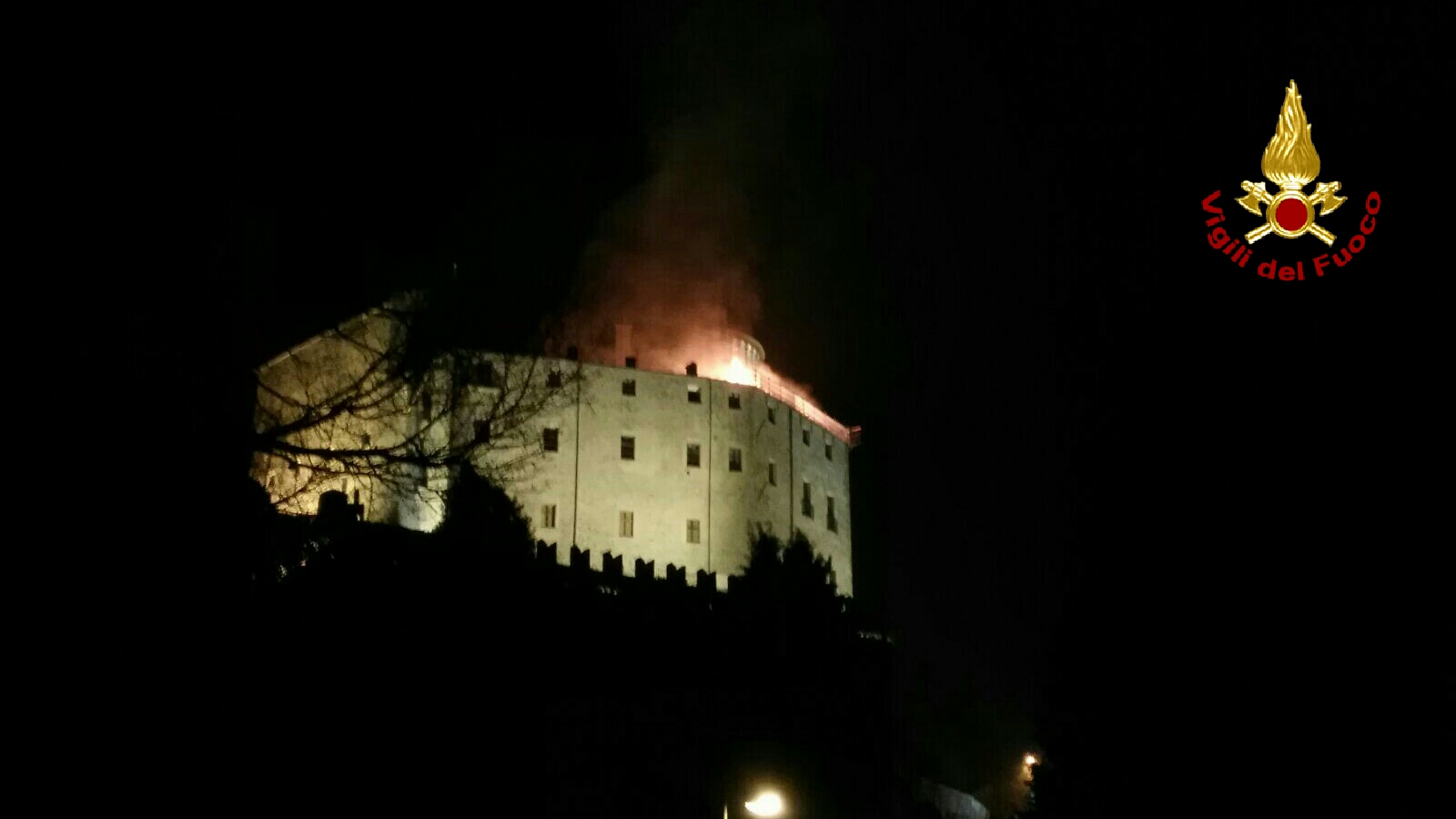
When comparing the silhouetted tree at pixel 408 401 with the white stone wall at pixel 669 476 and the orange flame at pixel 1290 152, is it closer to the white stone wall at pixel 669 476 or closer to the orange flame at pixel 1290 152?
the orange flame at pixel 1290 152

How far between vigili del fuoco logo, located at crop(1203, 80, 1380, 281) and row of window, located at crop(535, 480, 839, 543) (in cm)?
2503

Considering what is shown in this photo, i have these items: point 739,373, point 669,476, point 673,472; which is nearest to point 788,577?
point 669,476

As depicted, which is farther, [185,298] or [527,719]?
[527,719]

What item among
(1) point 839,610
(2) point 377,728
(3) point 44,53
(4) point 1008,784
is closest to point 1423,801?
(2) point 377,728

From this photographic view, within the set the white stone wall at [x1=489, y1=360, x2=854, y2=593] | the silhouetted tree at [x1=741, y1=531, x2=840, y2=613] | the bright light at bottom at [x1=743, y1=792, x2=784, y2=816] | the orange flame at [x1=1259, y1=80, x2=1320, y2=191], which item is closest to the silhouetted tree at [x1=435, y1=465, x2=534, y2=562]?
the bright light at bottom at [x1=743, y1=792, x2=784, y2=816]

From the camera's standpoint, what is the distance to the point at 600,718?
65.2 ft

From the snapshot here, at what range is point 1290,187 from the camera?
1938 cm

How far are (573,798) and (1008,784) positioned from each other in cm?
3464

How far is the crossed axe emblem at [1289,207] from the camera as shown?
65.2 ft

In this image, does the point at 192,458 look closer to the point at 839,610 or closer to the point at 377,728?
the point at 377,728

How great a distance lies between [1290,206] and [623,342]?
109 ft

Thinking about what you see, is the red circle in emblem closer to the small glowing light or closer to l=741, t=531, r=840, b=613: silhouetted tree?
l=741, t=531, r=840, b=613: silhouetted tree

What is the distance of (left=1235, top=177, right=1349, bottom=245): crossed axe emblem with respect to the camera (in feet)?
65.2

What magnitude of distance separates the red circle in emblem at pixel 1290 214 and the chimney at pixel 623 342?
Answer: 3197cm
